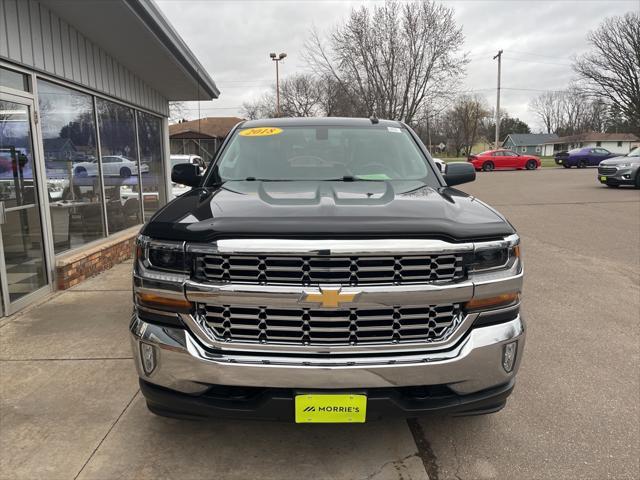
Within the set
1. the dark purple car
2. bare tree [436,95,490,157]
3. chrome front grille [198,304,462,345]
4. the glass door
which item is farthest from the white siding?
bare tree [436,95,490,157]

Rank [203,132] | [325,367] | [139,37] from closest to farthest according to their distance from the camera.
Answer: [325,367] → [139,37] → [203,132]

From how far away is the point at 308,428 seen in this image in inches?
116

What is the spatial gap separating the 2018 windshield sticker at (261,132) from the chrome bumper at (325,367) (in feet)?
6.69

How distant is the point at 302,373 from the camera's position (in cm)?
220

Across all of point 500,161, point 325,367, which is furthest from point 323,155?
point 500,161

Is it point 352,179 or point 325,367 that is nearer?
point 325,367

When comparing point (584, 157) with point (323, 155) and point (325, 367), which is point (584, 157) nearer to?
point (323, 155)

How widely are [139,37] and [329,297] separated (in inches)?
229

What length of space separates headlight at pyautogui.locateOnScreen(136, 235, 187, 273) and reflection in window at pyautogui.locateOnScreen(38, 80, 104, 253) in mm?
4379

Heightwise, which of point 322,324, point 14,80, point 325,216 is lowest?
point 322,324

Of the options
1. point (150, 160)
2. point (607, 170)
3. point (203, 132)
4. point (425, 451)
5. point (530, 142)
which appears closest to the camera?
point (425, 451)

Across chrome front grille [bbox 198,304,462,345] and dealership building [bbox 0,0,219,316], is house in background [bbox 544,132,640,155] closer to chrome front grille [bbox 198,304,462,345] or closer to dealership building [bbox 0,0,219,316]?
dealership building [bbox 0,0,219,316]

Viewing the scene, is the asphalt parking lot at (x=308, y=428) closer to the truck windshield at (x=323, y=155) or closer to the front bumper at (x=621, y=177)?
the truck windshield at (x=323, y=155)

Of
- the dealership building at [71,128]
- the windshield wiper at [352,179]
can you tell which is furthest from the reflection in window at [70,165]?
the windshield wiper at [352,179]
